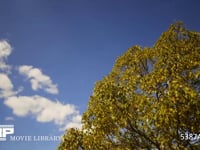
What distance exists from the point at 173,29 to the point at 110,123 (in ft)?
33.9

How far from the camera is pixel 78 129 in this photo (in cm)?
2666

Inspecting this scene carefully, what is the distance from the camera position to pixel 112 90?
21.8m

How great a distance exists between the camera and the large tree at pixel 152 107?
19375 millimetres

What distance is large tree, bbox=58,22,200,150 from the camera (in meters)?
19.4

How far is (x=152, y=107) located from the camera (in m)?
19.8

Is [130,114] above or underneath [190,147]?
above

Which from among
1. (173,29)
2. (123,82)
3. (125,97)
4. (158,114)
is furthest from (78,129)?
(173,29)

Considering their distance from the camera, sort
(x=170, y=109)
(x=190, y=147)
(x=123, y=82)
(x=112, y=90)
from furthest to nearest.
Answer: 1. (x=123, y=82)
2. (x=112, y=90)
3. (x=190, y=147)
4. (x=170, y=109)

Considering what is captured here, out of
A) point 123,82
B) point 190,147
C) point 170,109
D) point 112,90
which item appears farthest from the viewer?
point 123,82

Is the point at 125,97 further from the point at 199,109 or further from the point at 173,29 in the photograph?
the point at 173,29

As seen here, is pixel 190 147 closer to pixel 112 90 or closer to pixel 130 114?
pixel 130 114

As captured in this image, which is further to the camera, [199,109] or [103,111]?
[103,111]

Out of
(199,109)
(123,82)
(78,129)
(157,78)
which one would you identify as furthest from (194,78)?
(78,129)

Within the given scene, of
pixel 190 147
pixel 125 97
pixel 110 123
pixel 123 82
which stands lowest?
pixel 190 147
